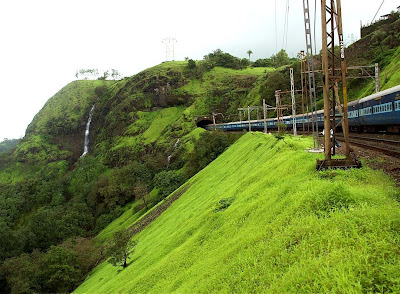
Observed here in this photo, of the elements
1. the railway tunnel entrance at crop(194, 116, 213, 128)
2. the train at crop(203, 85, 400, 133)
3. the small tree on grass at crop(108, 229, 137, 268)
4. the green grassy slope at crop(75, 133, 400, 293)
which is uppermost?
the railway tunnel entrance at crop(194, 116, 213, 128)

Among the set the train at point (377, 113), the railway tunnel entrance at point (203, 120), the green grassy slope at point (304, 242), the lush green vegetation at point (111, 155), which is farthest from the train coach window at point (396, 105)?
the railway tunnel entrance at point (203, 120)

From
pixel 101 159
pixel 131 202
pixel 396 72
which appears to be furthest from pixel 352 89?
pixel 101 159

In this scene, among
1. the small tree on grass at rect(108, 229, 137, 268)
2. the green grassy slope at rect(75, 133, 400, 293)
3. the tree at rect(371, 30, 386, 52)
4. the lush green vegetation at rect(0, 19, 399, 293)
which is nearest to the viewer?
the green grassy slope at rect(75, 133, 400, 293)

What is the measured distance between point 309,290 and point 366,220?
78.1 inches

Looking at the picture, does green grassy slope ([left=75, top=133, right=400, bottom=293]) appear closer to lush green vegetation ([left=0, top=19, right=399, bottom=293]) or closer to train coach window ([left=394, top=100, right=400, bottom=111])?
lush green vegetation ([left=0, top=19, right=399, bottom=293])

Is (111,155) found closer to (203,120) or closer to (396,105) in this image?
(203,120)

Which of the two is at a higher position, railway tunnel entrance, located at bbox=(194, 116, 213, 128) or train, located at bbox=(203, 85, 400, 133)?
railway tunnel entrance, located at bbox=(194, 116, 213, 128)

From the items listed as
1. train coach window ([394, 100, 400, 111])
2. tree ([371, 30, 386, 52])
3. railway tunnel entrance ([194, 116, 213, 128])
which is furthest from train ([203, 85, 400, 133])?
railway tunnel entrance ([194, 116, 213, 128])

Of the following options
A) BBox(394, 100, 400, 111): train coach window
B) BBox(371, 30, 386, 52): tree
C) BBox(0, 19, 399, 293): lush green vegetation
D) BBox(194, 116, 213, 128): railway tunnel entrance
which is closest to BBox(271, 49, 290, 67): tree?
BBox(0, 19, 399, 293): lush green vegetation

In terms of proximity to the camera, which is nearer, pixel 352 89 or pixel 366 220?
→ pixel 366 220

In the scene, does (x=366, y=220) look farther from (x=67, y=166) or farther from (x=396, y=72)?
(x=67, y=166)

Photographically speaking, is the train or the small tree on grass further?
the small tree on grass

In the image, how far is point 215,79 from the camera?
3696 inches

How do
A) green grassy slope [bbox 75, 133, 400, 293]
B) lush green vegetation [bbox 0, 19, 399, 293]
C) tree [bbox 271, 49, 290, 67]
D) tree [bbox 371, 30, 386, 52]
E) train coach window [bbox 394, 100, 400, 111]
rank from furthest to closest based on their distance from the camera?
tree [bbox 271, 49, 290, 67] < tree [bbox 371, 30, 386, 52] < lush green vegetation [bbox 0, 19, 399, 293] < train coach window [bbox 394, 100, 400, 111] < green grassy slope [bbox 75, 133, 400, 293]
